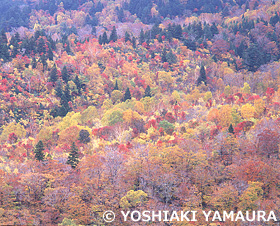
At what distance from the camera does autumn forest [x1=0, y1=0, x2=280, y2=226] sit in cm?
3872

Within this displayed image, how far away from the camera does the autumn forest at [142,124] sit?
38.7 m

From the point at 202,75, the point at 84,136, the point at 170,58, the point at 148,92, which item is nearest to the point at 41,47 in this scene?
the point at 148,92

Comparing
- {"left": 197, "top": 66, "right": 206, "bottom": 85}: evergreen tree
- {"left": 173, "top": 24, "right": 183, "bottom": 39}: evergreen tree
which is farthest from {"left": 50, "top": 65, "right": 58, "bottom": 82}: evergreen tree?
{"left": 173, "top": 24, "right": 183, "bottom": 39}: evergreen tree

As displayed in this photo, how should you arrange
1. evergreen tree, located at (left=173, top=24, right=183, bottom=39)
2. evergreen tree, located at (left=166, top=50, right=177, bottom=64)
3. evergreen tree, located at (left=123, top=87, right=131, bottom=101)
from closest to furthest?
evergreen tree, located at (left=123, top=87, right=131, bottom=101) < evergreen tree, located at (left=166, top=50, right=177, bottom=64) < evergreen tree, located at (left=173, top=24, right=183, bottom=39)

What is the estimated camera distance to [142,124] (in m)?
70.2

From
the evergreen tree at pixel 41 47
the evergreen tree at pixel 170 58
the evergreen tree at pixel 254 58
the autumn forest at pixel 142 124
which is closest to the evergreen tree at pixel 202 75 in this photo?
the autumn forest at pixel 142 124

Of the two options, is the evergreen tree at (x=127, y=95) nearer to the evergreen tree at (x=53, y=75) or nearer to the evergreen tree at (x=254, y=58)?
the evergreen tree at (x=53, y=75)

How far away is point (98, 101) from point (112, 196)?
51.4 meters

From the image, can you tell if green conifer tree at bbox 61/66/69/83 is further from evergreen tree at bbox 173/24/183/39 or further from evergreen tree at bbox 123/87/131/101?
evergreen tree at bbox 173/24/183/39

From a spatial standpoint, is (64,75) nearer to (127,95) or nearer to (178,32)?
(127,95)

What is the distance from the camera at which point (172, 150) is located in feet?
155

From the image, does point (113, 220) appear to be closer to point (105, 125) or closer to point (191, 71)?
point (105, 125)

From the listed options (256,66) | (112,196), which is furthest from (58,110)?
(256,66)

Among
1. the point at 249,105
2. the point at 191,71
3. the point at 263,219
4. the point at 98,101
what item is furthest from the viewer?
the point at 191,71
